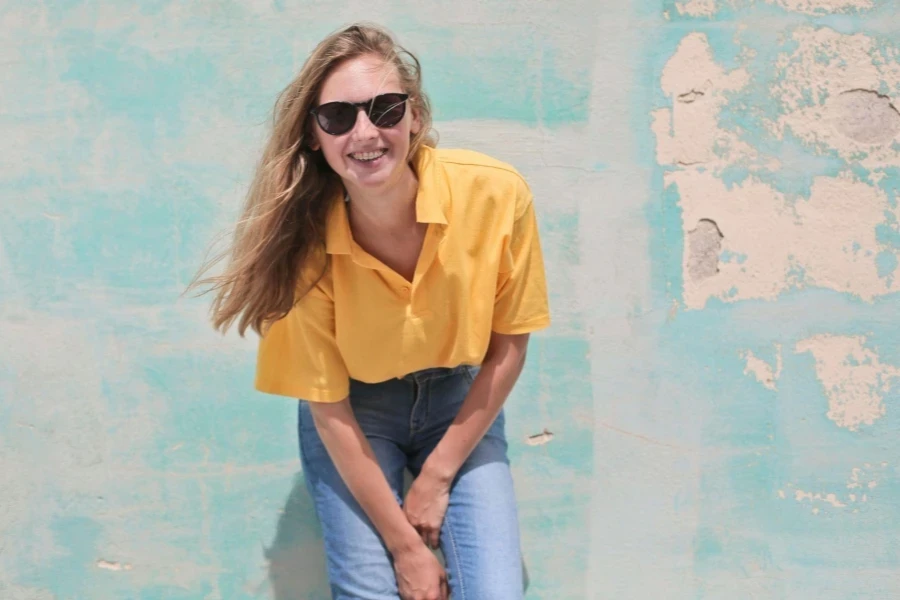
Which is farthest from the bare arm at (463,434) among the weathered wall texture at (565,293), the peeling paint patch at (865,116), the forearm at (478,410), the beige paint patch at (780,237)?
the peeling paint patch at (865,116)

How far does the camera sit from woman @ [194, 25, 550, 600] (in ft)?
4.99

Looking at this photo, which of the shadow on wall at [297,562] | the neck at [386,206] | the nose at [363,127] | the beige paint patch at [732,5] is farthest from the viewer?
the shadow on wall at [297,562]

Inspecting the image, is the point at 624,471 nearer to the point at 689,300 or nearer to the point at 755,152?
the point at 689,300

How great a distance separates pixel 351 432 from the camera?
1688mm

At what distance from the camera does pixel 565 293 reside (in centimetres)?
207

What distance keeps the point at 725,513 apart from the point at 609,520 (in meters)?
0.29

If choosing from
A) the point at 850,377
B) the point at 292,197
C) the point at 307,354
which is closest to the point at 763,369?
the point at 850,377

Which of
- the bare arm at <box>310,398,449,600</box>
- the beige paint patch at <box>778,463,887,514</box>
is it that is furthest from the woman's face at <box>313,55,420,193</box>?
the beige paint patch at <box>778,463,887,514</box>

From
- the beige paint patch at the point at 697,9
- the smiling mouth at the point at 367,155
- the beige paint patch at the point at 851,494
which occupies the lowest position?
the beige paint patch at the point at 851,494

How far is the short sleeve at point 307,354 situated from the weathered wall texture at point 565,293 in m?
0.39

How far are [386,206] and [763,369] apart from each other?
108cm

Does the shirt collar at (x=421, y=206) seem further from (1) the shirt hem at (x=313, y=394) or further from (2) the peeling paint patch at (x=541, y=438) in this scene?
(2) the peeling paint patch at (x=541, y=438)

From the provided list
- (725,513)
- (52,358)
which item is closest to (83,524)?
(52,358)

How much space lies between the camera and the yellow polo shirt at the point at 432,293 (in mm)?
1597
